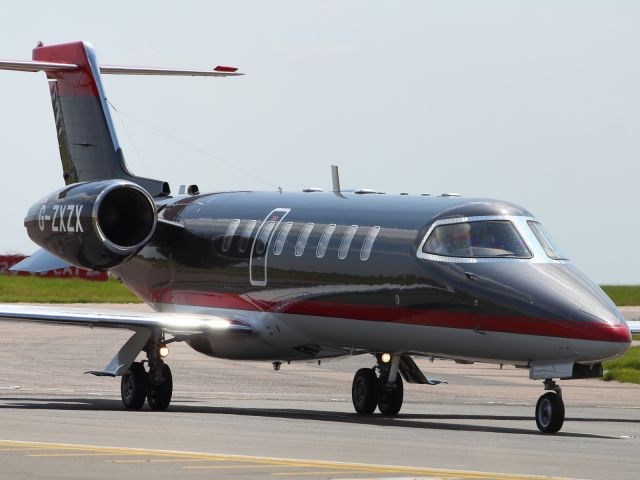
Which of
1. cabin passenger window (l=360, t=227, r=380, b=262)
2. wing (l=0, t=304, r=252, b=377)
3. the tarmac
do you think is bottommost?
the tarmac

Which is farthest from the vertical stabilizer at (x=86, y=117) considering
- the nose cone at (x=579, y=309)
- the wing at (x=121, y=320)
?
the nose cone at (x=579, y=309)

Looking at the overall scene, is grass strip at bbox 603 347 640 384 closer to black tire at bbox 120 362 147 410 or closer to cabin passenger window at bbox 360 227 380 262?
cabin passenger window at bbox 360 227 380 262

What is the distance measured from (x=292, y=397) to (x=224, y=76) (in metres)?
6.80

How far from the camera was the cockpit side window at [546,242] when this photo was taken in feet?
68.1

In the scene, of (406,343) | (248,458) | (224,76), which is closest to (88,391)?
(224,76)

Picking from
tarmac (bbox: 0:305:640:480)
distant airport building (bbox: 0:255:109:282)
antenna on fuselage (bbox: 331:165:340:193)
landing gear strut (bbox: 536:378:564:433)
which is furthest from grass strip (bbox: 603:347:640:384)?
distant airport building (bbox: 0:255:109:282)

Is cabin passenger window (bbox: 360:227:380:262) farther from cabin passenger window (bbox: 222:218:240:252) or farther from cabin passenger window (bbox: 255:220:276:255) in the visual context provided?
cabin passenger window (bbox: 222:218:240:252)

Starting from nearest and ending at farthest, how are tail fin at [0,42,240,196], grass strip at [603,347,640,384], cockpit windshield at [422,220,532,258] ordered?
cockpit windshield at [422,220,532,258], tail fin at [0,42,240,196], grass strip at [603,347,640,384]

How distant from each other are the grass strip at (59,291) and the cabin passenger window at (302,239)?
Result: 1794 inches

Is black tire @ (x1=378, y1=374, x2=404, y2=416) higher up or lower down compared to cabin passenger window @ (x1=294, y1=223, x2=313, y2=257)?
lower down

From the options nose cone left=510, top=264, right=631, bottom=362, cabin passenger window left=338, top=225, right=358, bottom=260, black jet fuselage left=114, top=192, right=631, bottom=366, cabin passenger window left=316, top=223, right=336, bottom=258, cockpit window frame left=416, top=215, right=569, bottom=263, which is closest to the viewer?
nose cone left=510, top=264, right=631, bottom=362

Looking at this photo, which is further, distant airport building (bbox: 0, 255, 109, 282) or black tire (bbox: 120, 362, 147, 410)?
distant airport building (bbox: 0, 255, 109, 282)

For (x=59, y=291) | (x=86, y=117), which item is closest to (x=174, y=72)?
(x=86, y=117)

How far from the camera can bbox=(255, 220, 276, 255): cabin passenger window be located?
24734mm
